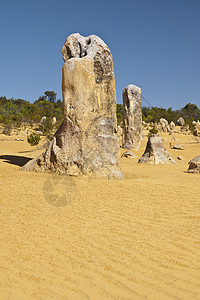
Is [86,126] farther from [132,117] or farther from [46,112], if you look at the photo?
[46,112]

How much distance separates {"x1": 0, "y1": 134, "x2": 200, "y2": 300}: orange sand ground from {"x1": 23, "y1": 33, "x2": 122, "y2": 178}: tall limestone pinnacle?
966mm

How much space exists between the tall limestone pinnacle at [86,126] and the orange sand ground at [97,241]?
966mm

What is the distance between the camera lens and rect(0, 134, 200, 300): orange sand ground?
257cm

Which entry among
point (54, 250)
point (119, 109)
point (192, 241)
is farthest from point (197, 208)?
point (119, 109)

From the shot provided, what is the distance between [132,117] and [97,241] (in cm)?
1534

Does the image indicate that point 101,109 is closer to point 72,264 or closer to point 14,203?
point 14,203

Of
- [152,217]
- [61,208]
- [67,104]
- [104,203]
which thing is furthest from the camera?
[67,104]

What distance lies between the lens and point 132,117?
722 inches

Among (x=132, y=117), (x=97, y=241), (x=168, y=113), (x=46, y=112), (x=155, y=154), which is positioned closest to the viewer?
(x=97, y=241)

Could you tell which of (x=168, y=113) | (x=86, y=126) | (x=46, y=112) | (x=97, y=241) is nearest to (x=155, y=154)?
(x=86, y=126)

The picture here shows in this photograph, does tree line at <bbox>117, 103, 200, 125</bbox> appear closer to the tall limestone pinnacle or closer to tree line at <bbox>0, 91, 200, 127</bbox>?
tree line at <bbox>0, 91, 200, 127</bbox>

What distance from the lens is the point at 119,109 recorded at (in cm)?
5178

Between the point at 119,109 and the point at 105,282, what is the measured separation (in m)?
50.0

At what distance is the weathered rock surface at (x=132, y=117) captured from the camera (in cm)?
1819
